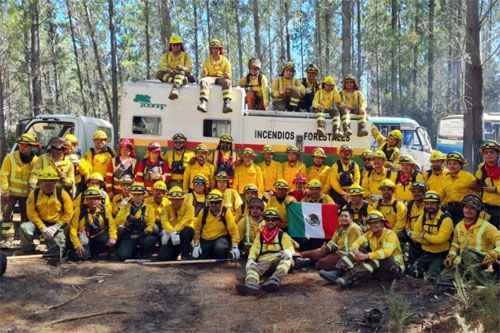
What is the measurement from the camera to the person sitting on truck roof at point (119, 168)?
9539mm

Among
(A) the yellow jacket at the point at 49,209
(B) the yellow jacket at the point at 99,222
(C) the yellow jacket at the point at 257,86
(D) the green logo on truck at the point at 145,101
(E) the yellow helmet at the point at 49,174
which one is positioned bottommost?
(B) the yellow jacket at the point at 99,222

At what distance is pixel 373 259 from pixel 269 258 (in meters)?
1.59

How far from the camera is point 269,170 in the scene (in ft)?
32.4

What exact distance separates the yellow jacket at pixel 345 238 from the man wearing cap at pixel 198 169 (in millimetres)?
2814

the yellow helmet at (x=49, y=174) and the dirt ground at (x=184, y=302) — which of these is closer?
the dirt ground at (x=184, y=302)

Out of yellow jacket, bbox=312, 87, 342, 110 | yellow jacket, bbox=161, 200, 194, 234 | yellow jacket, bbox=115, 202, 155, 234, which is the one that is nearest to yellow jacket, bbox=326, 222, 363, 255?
yellow jacket, bbox=161, 200, 194, 234

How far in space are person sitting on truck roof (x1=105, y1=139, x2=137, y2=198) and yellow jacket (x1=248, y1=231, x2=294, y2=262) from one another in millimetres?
3372

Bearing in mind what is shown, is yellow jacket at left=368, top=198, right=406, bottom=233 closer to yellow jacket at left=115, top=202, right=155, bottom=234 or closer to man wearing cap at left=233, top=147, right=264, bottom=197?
man wearing cap at left=233, top=147, right=264, bottom=197

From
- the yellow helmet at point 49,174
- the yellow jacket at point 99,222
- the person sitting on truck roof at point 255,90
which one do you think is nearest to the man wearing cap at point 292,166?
the person sitting on truck roof at point 255,90

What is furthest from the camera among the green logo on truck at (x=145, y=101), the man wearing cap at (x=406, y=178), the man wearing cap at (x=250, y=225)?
the green logo on truck at (x=145, y=101)

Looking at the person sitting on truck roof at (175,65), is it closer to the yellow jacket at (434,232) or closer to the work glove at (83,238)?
the work glove at (83,238)

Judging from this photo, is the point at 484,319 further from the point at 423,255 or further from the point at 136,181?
the point at 136,181

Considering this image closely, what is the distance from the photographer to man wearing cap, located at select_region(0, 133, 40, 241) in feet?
29.0

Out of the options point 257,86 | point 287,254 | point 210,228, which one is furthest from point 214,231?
point 257,86
